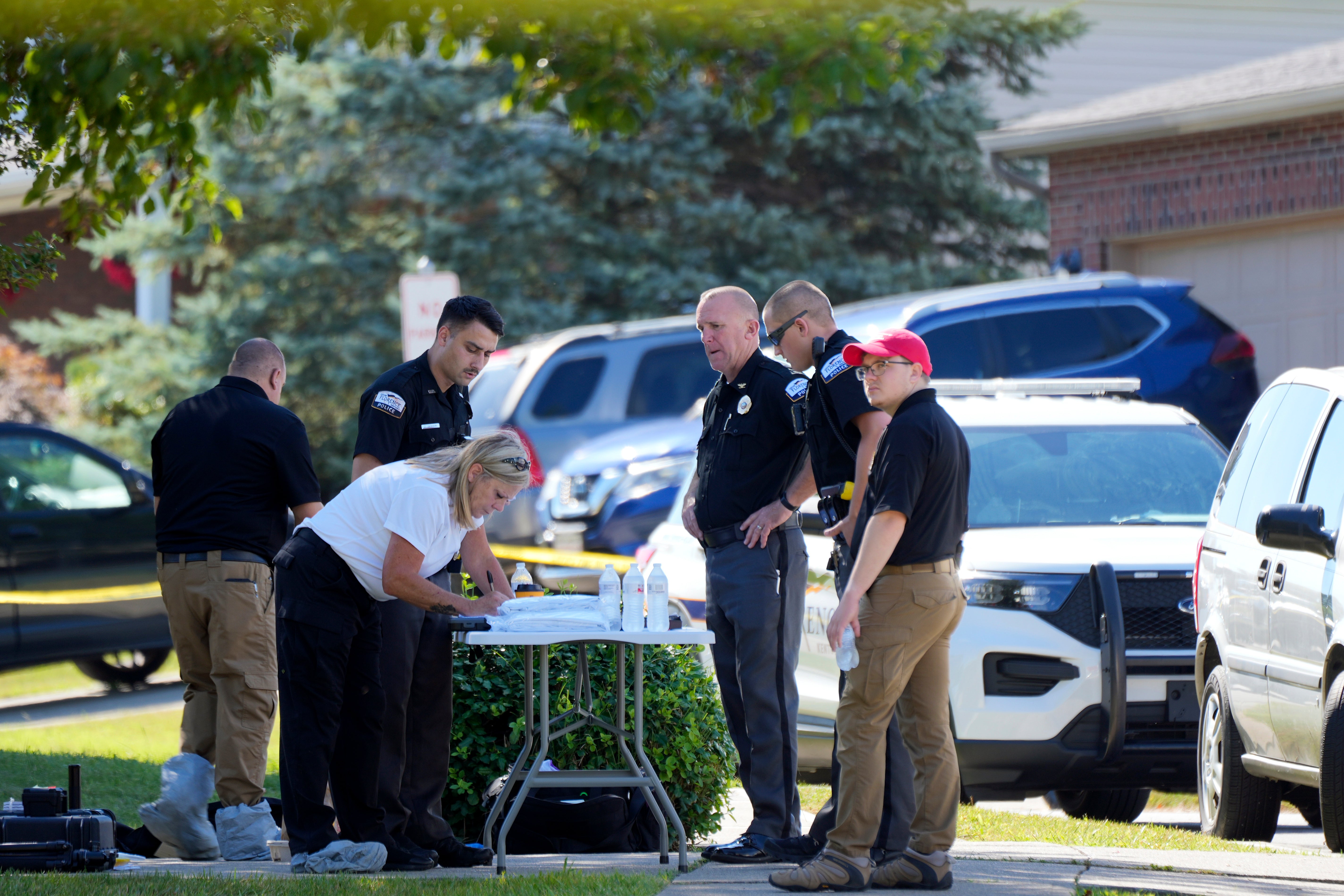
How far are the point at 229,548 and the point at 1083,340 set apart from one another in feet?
24.5

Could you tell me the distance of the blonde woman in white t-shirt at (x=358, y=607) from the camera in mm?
5562

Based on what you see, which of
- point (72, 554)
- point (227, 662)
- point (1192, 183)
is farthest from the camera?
point (1192, 183)

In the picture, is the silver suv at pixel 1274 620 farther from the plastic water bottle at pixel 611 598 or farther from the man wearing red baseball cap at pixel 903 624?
the plastic water bottle at pixel 611 598

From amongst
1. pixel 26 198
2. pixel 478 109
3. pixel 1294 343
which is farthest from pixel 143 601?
pixel 478 109

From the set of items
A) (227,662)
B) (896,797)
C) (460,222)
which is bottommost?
(896,797)

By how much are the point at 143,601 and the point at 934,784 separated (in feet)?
27.5

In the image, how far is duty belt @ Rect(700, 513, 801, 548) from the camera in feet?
20.3

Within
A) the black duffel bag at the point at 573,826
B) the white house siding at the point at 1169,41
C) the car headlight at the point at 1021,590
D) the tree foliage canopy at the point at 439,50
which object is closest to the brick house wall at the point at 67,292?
the white house siding at the point at 1169,41

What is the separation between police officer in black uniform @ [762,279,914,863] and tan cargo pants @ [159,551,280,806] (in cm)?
223

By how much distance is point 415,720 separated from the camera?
6.12 m

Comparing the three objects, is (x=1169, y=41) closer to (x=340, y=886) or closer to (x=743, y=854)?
(x=743, y=854)

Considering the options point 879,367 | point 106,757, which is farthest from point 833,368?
point 106,757

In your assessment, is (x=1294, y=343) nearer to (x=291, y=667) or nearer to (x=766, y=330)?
(x=766, y=330)

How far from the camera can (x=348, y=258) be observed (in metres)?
22.1
